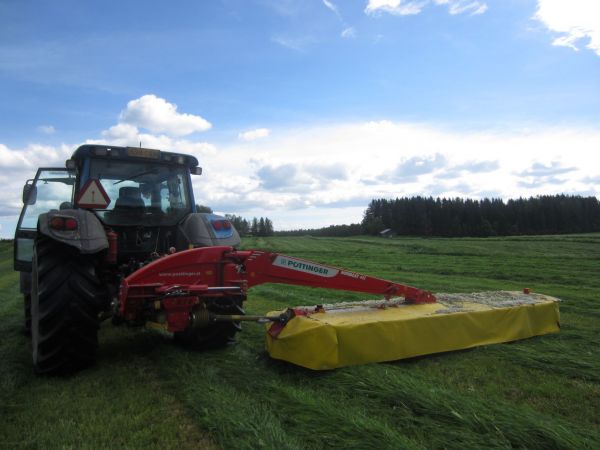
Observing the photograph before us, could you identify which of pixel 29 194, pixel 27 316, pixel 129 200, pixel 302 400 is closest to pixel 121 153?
pixel 129 200

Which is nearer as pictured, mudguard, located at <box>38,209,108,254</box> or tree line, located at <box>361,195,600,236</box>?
mudguard, located at <box>38,209,108,254</box>

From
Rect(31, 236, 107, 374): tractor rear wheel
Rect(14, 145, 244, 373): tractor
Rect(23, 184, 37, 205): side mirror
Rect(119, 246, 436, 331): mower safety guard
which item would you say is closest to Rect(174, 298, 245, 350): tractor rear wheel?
Rect(14, 145, 244, 373): tractor

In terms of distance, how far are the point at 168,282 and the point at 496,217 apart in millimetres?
66007

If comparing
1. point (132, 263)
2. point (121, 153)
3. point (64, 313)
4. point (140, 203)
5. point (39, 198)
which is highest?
point (121, 153)

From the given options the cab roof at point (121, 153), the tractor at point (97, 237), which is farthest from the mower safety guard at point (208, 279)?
the cab roof at point (121, 153)

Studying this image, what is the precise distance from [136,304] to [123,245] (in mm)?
1416

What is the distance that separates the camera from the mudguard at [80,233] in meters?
4.07

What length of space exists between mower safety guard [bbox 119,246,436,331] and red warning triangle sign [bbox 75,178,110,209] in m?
1.20

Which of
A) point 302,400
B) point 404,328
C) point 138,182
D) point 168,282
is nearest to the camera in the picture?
point 302,400

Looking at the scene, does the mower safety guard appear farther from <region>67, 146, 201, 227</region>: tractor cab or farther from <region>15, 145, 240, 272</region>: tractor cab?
<region>67, 146, 201, 227</region>: tractor cab

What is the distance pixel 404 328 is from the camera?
443 cm

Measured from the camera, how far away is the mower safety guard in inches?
155

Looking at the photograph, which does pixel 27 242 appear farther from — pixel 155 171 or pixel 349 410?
pixel 349 410

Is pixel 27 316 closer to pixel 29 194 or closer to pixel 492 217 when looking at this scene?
pixel 29 194
